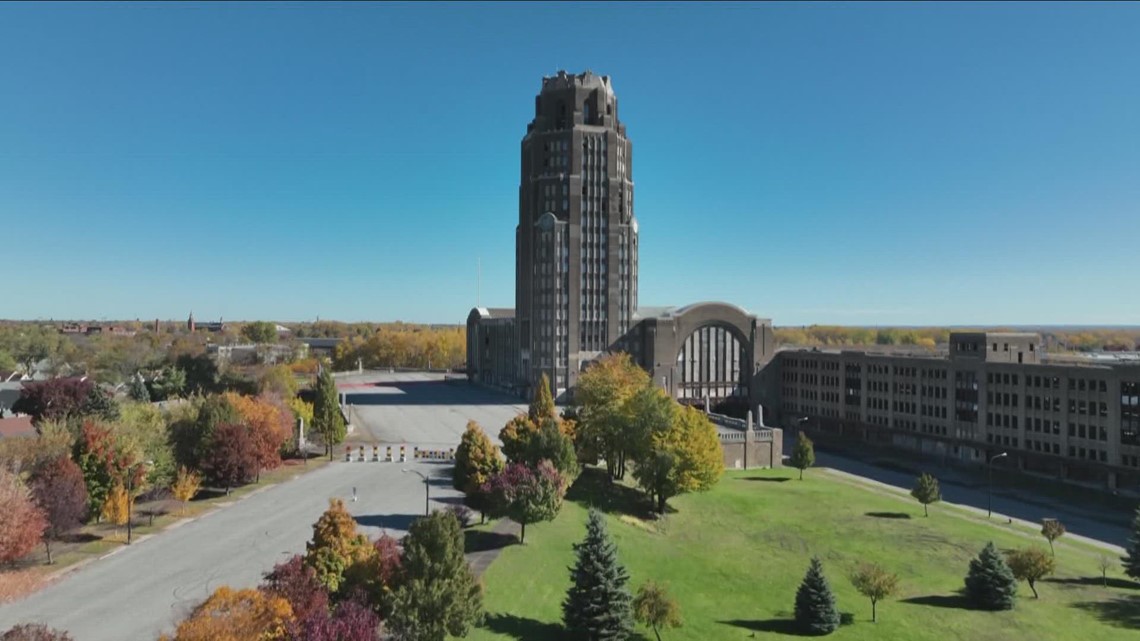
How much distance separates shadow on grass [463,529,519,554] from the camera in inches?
1560

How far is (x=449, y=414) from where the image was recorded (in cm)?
10319

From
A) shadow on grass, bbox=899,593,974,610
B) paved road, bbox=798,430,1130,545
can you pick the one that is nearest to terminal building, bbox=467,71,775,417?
paved road, bbox=798,430,1130,545

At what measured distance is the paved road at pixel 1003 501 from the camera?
57.0 metres

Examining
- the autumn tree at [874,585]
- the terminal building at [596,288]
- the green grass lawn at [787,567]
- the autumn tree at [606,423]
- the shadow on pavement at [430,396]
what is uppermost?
the terminal building at [596,288]

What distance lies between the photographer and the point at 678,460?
51.4m

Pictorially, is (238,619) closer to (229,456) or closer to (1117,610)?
(229,456)

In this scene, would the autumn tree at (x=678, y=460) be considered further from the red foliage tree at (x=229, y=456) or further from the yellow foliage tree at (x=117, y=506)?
the yellow foliage tree at (x=117, y=506)

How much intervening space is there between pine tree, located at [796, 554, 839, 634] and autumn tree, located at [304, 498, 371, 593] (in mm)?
20040

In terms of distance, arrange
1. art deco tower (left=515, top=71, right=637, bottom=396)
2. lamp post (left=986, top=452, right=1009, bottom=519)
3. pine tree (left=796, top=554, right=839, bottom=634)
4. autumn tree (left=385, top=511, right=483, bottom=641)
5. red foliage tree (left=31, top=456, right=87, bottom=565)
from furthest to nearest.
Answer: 1. art deco tower (left=515, top=71, right=637, bottom=396)
2. lamp post (left=986, top=452, right=1009, bottom=519)
3. red foliage tree (left=31, top=456, right=87, bottom=565)
4. pine tree (left=796, top=554, right=839, bottom=634)
5. autumn tree (left=385, top=511, right=483, bottom=641)

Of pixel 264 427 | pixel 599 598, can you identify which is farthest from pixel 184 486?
pixel 599 598

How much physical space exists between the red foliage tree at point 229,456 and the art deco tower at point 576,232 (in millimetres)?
62280

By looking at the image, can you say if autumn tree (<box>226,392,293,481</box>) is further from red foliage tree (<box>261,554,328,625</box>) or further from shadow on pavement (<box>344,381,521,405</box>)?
shadow on pavement (<box>344,381,521,405</box>)

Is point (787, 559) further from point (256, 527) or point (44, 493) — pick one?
point (44, 493)

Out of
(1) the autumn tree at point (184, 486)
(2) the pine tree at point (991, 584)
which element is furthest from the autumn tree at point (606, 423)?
(1) the autumn tree at point (184, 486)
